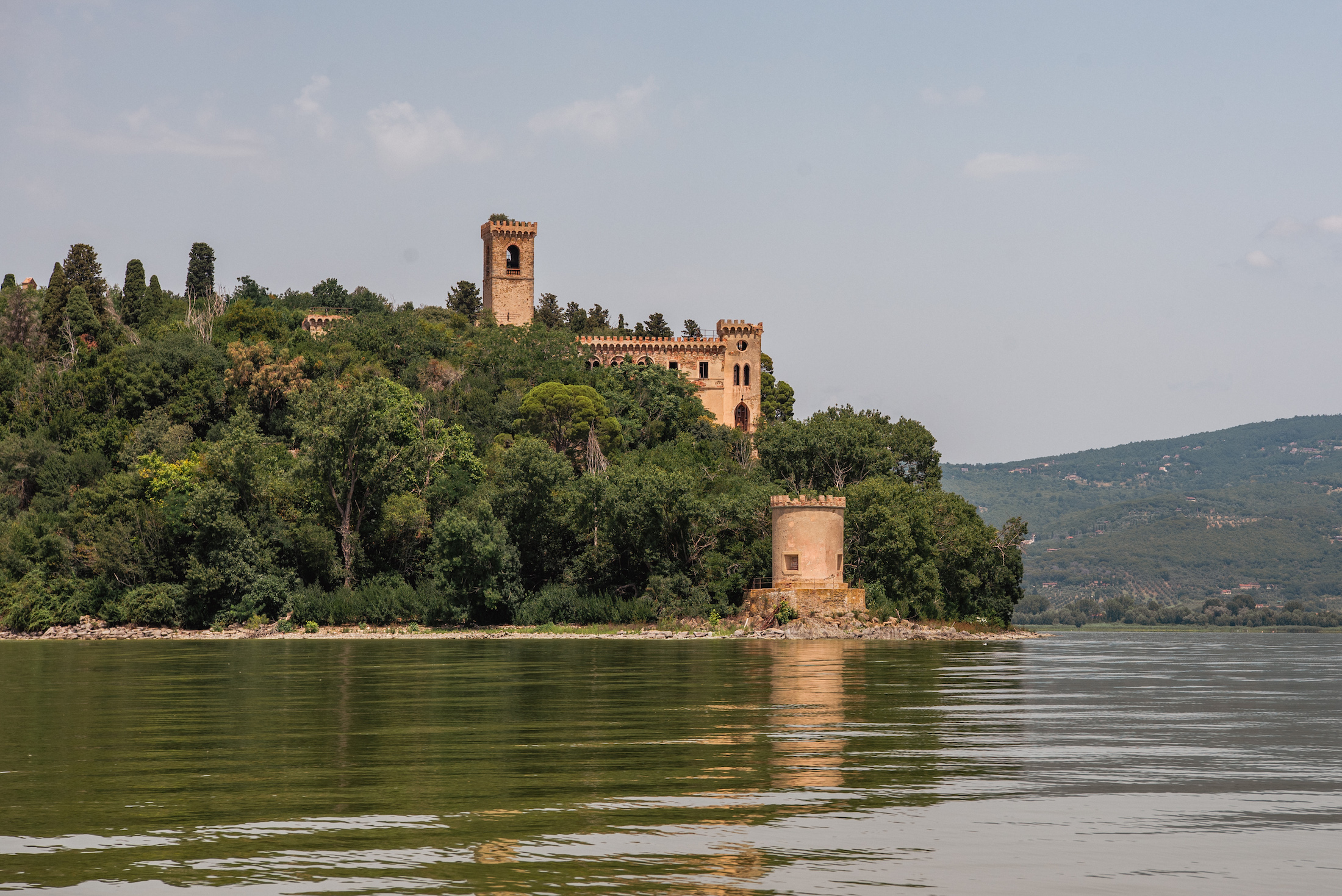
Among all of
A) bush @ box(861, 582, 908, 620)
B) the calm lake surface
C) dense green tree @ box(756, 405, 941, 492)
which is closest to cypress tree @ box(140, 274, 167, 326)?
dense green tree @ box(756, 405, 941, 492)

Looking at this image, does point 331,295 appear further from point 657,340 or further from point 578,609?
point 578,609

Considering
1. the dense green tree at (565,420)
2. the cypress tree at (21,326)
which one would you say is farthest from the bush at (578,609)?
the cypress tree at (21,326)

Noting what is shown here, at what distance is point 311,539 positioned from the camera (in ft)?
193

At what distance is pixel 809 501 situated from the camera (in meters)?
56.9

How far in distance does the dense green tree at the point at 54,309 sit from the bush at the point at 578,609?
35418 millimetres

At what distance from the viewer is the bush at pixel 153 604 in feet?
187

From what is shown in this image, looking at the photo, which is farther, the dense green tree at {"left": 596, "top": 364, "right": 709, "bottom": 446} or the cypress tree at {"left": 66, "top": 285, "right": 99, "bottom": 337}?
the dense green tree at {"left": 596, "top": 364, "right": 709, "bottom": 446}

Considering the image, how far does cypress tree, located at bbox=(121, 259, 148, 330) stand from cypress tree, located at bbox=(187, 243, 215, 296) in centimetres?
702

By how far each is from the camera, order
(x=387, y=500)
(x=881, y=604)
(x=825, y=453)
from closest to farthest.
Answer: (x=881, y=604) → (x=387, y=500) → (x=825, y=453)

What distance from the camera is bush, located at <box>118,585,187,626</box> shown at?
5706cm

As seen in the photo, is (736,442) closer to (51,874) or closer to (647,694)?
(647,694)

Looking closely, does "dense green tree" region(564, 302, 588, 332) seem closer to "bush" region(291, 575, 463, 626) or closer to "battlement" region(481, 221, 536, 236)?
"battlement" region(481, 221, 536, 236)

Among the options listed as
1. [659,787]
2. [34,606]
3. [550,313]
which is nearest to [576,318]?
[550,313]

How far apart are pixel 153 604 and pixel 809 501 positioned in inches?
1112
